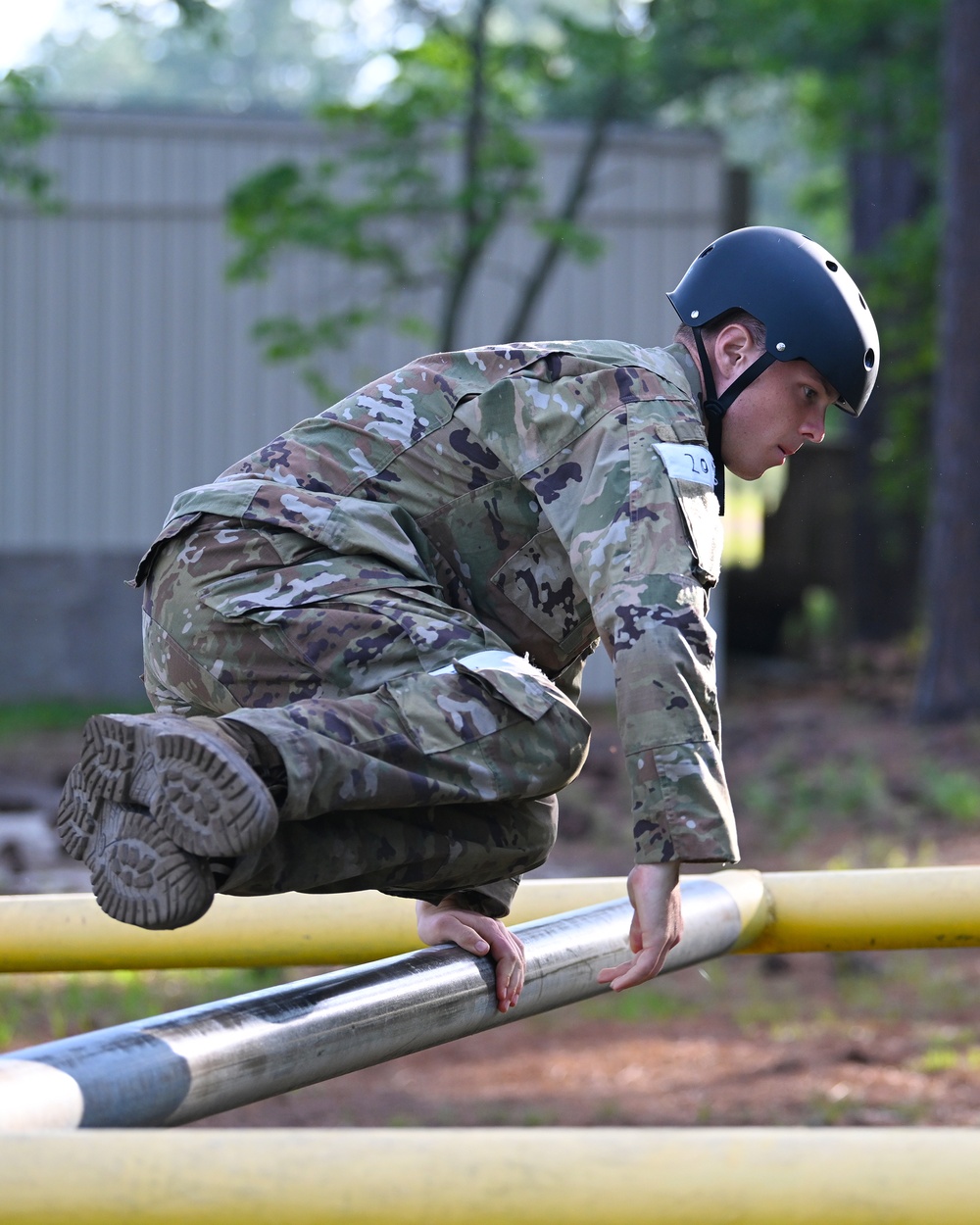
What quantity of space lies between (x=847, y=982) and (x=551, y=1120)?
1878mm

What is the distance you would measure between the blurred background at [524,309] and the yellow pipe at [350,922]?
13.4ft

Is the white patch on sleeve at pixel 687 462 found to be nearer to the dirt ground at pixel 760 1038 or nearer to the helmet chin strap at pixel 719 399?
the helmet chin strap at pixel 719 399

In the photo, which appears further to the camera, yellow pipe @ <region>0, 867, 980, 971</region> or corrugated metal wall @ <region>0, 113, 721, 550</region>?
corrugated metal wall @ <region>0, 113, 721, 550</region>

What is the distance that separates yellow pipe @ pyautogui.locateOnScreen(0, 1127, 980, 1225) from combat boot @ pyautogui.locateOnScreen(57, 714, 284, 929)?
2.16 ft

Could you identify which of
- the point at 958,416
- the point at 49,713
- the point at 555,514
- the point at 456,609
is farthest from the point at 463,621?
the point at 49,713

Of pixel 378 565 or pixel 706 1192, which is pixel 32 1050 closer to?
pixel 706 1192

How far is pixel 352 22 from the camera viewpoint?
1975 centimetres

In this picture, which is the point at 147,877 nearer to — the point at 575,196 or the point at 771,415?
the point at 771,415

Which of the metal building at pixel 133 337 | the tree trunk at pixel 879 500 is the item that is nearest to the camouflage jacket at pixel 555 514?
the metal building at pixel 133 337

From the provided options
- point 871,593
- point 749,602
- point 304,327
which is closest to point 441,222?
point 304,327

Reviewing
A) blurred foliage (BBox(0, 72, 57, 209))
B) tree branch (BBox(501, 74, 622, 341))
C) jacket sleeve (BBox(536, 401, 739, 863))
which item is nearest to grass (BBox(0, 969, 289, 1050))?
jacket sleeve (BBox(536, 401, 739, 863))

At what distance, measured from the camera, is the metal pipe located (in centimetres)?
172

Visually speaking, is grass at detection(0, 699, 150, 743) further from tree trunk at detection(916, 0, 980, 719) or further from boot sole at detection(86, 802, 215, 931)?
boot sole at detection(86, 802, 215, 931)

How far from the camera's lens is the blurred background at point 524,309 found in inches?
376
